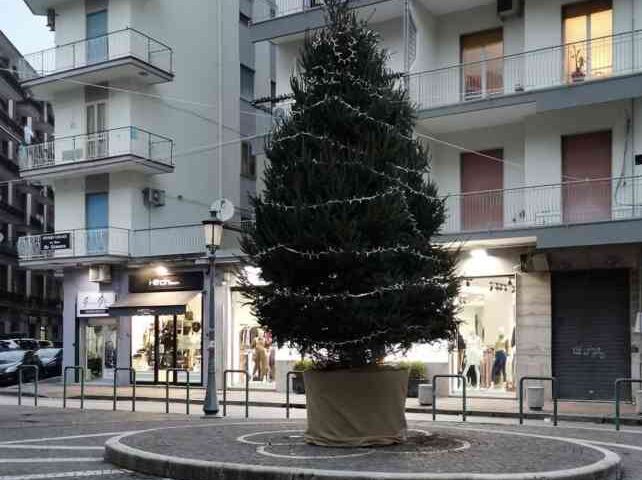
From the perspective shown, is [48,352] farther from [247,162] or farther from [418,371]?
[418,371]

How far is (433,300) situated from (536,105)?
43.6ft

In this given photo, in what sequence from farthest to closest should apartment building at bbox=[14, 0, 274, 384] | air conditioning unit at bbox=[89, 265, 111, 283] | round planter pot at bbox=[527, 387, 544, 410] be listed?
air conditioning unit at bbox=[89, 265, 111, 283]
apartment building at bbox=[14, 0, 274, 384]
round planter pot at bbox=[527, 387, 544, 410]

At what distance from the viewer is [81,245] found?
105ft

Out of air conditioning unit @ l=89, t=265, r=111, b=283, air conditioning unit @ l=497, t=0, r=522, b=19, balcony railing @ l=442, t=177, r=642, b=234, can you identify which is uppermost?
air conditioning unit @ l=497, t=0, r=522, b=19

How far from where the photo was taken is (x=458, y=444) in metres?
10.7

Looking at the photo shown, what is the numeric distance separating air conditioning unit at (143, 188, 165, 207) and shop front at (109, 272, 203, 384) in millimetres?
2846

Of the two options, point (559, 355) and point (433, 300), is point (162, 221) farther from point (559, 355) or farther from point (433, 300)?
point (433, 300)

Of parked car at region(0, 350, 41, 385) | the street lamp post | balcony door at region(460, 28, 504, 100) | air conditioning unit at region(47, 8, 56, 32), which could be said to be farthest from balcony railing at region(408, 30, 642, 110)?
parked car at region(0, 350, 41, 385)

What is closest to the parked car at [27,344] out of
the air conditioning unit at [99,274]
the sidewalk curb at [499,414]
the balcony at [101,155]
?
the air conditioning unit at [99,274]

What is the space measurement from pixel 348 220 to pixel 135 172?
2303 centimetres

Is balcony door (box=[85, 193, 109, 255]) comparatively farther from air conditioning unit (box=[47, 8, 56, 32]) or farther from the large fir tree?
the large fir tree

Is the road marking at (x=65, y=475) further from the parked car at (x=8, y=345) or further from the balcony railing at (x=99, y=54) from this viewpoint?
the parked car at (x=8, y=345)

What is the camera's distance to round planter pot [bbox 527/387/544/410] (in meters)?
19.5

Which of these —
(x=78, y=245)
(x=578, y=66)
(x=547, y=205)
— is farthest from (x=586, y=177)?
(x=78, y=245)
